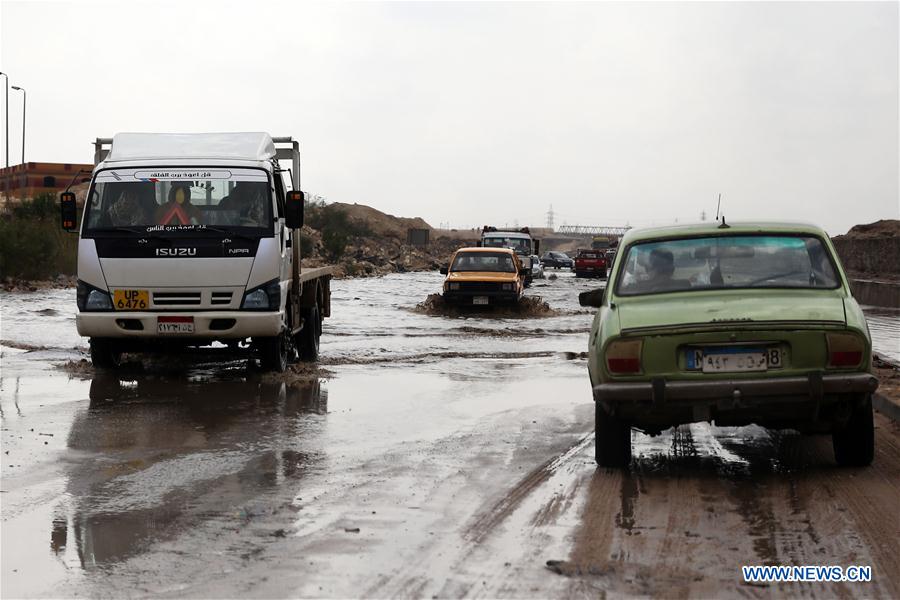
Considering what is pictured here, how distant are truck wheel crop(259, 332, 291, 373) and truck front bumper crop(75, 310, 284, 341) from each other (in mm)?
726

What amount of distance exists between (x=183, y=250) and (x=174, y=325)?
2.76 feet

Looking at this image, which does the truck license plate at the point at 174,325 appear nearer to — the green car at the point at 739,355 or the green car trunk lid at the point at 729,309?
the green car at the point at 739,355

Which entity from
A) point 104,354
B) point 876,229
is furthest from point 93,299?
point 876,229

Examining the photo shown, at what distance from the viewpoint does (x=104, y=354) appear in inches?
574

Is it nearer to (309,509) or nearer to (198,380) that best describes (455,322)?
(198,380)

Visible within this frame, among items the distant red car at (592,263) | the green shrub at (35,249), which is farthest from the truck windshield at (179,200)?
the distant red car at (592,263)

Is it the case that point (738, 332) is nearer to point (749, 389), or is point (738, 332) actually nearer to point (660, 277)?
point (749, 389)

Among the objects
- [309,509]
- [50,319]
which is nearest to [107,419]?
[309,509]

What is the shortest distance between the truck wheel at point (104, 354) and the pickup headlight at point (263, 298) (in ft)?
6.37

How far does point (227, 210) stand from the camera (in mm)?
13719

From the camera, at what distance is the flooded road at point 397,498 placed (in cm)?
562

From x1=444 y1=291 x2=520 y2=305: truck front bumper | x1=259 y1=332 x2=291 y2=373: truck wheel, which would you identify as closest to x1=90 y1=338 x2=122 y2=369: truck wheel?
x1=259 y1=332 x2=291 y2=373: truck wheel

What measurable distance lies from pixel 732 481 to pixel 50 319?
19.5 meters

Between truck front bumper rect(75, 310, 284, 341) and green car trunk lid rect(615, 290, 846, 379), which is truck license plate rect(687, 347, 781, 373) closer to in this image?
green car trunk lid rect(615, 290, 846, 379)
